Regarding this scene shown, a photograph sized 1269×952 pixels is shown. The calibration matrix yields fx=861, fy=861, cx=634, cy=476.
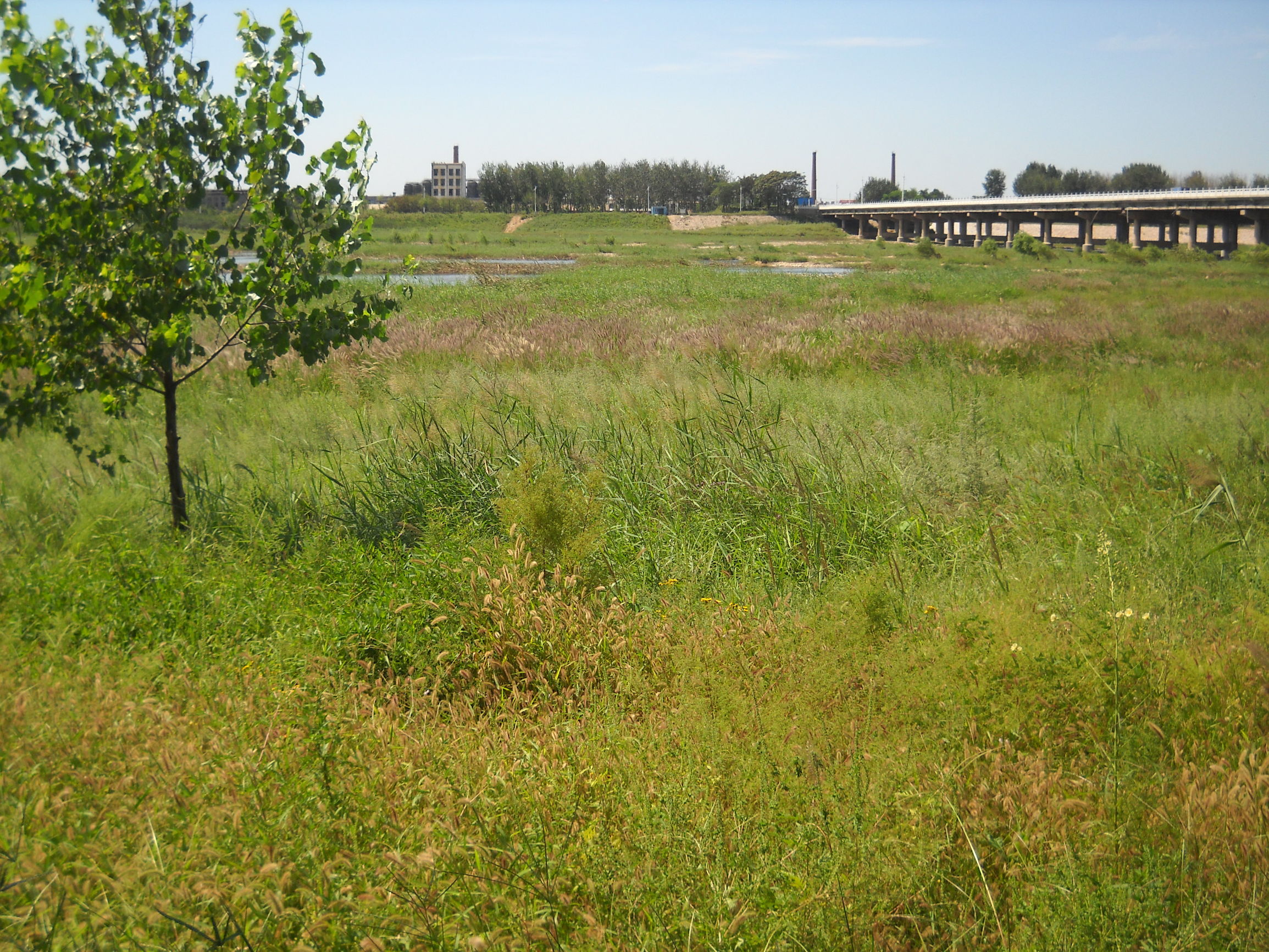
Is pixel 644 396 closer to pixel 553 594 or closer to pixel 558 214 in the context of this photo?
pixel 553 594

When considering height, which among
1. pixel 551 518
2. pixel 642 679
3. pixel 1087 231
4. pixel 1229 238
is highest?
pixel 1087 231

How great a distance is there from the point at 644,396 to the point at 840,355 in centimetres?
534

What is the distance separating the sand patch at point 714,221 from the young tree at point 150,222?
110 meters

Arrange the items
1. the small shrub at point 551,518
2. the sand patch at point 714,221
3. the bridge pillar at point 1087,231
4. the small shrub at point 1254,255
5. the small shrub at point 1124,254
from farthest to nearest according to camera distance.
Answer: the sand patch at point 714,221 → the bridge pillar at point 1087,231 → the small shrub at point 1124,254 → the small shrub at point 1254,255 → the small shrub at point 551,518

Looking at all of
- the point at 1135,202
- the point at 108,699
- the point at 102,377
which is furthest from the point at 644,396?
the point at 1135,202

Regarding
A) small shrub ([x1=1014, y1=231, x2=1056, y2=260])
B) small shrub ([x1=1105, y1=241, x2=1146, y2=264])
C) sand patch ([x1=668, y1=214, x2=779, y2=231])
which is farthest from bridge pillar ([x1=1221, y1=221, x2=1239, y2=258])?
sand patch ([x1=668, y1=214, x2=779, y2=231])

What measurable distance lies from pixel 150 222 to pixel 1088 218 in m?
83.2

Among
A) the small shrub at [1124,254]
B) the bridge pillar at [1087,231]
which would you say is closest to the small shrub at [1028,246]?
the bridge pillar at [1087,231]

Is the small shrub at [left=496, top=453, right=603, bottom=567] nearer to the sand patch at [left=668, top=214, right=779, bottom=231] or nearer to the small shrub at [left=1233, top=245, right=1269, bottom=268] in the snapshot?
the small shrub at [left=1233, top=245, right=1269, bottom=268]

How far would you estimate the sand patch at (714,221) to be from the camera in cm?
11531

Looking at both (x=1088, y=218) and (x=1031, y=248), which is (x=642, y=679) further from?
(x=1088, y=218)

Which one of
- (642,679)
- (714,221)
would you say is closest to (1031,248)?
(714,221)

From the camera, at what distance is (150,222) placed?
522 cm

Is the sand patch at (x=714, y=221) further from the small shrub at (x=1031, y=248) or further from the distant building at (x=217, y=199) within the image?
the distant building at (x=217, y=199)
